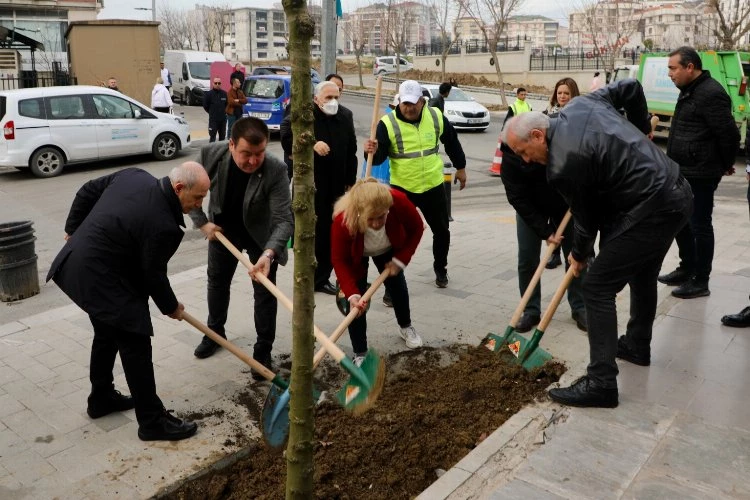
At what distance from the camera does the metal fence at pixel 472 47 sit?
41013mm

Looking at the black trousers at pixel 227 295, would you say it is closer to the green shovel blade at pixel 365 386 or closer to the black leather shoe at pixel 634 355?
the green shovel blade at pixel 365 386

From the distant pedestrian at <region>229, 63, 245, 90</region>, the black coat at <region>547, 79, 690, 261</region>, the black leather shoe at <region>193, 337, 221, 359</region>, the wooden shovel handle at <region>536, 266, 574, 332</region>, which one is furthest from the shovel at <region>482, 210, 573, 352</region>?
the distant pedestrian at <region>229, 63, 245, 90</region>

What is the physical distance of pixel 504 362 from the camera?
4.67m

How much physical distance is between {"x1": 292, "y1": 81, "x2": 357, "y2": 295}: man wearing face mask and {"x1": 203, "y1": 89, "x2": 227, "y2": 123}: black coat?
1084cm

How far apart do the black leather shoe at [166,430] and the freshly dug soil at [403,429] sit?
0.29 meters

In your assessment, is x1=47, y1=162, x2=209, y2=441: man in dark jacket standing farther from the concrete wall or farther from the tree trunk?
the concrete wall

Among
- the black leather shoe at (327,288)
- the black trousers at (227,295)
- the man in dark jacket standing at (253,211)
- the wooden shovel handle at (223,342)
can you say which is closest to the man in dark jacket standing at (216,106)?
the black leather shoe at (327,288)

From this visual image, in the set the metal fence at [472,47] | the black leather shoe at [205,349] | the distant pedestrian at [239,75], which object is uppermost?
the metal fence at [472,47]

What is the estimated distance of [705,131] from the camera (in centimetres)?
561

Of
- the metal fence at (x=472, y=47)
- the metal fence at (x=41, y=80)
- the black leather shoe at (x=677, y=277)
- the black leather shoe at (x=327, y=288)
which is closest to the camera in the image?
the black leather shoe at (x=677, y=277)

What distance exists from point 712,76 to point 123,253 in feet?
48.1

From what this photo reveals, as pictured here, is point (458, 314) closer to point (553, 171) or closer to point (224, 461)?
point (553, 171)

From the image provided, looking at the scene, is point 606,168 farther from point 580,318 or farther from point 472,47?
point 472,47

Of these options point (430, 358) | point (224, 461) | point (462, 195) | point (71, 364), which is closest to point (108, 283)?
point (224, 461)
